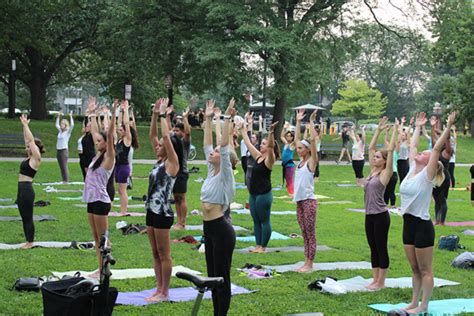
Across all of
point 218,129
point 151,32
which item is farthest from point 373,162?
point 151,32

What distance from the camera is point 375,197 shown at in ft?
27.2

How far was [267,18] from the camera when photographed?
3222 centimetres

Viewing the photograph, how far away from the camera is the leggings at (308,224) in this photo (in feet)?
30.5

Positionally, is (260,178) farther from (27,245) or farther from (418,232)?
(27,245)

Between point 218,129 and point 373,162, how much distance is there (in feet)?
6.65

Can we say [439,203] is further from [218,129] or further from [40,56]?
[40,56]

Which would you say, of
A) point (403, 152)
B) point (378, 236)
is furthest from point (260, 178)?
point (403, 152)

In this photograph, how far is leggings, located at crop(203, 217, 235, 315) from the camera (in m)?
6.41

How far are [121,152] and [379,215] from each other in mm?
6798

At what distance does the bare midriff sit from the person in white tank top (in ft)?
9.28

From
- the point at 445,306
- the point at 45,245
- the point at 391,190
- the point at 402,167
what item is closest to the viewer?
the point at 445,306

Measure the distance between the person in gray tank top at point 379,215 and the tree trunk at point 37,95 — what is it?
35095mm

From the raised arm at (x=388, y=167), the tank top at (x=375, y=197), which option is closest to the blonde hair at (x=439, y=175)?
the raised arm at (x=388, y=167)

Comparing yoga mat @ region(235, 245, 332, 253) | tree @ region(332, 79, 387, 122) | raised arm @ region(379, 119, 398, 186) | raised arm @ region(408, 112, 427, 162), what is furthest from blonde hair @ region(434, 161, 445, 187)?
tree @ region(332, 79, 387, 122)
